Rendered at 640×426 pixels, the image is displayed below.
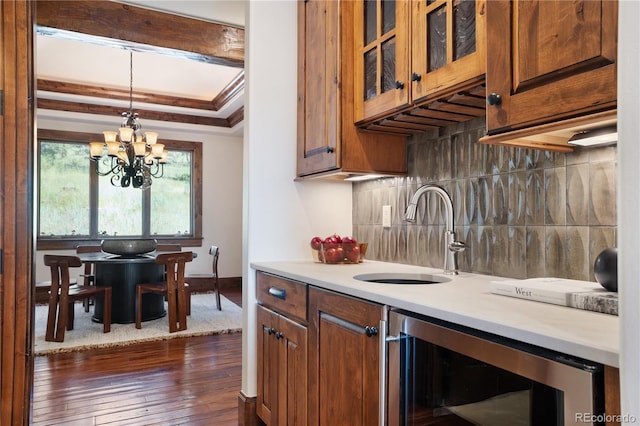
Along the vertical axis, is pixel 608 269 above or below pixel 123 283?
above

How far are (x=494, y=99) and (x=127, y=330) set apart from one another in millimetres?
4224

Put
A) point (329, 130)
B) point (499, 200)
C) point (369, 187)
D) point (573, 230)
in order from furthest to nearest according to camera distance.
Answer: point (369, 187)
point (329, 130)
point (499, 200)
point (573, 230)

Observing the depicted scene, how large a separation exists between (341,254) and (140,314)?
10.1 ft

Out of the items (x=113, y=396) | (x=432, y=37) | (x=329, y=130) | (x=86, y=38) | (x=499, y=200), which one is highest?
(x=86, y=38)

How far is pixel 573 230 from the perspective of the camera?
4.55ft

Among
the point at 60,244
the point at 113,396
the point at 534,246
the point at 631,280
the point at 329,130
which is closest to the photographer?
the point at 631,280

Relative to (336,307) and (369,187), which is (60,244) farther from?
(336,307)

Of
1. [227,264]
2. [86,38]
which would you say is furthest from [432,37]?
[227,264]

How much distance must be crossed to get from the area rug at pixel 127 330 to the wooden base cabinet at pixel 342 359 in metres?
2.83

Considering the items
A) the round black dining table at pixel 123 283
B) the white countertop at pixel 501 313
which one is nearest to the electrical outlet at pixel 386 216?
the white countertop at pixel 501 313

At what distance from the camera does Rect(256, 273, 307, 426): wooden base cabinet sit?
70.7 inches

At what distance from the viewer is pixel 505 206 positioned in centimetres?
165

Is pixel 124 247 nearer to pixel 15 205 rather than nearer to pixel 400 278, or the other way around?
pixel 15 205

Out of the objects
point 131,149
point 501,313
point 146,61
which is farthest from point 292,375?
point 146,61
